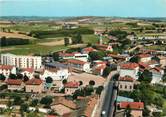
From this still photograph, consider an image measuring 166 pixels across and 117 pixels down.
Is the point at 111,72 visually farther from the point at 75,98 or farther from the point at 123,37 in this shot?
the point at 123,37

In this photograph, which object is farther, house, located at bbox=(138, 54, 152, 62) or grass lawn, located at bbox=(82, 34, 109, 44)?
grass lawn, located at bbox=(82, 34, 109, 44)

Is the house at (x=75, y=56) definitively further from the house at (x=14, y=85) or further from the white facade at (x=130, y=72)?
the house at (x=14, y=85)

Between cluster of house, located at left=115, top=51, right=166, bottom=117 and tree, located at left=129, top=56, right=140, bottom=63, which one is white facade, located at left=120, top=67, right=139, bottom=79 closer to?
cluster of house, located at left=115, top=51, right=166, bottom=117

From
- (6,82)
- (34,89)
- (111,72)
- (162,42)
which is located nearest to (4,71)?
(6,82)

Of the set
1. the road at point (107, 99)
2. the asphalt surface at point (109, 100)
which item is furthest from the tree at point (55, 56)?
the asphalt surface at point (109, 100)

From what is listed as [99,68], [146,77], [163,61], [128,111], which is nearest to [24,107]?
[128,111]

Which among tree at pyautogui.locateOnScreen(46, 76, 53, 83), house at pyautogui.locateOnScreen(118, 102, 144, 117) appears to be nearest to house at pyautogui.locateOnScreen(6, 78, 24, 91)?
tree at pyautogui.locateOnScreen(46, 76, 53, 83)
